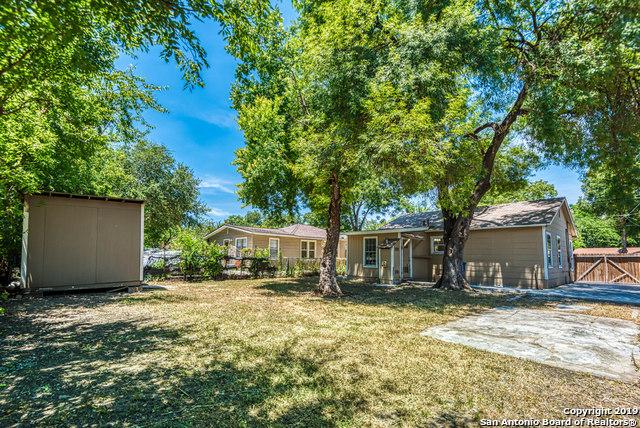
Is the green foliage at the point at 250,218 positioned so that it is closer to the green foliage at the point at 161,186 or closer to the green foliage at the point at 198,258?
the green foliage at the point at 161,186

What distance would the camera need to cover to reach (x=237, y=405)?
300 centimetres

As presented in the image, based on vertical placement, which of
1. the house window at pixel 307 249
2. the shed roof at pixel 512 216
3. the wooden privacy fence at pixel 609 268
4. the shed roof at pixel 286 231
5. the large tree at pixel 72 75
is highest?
the large tree at pixel 72 75

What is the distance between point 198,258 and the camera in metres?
15.1

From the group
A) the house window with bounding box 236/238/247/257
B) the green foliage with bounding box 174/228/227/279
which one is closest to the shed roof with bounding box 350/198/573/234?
the green foliage with bounding box 174/228/227/279

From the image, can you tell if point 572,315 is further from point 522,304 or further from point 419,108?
point 419,108

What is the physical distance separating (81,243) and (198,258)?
5.48 m

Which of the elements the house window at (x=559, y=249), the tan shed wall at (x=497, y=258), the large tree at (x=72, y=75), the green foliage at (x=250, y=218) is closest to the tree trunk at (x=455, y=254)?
the tan shed wall at (x=497, y=258)

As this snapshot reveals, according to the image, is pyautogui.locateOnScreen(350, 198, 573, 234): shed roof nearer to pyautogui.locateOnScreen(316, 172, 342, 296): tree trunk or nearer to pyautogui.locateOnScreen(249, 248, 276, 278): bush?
pyautogui.locateOnScreen(316, 172, 342, 296): tree trunk

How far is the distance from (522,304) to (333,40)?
9262mm

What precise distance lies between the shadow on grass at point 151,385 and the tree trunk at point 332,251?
19.5 ft

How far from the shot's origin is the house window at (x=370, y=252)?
16.3 meters

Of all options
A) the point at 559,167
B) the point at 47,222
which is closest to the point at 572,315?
the point at 559,167

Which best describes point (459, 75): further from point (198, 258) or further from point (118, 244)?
point (198, 258)

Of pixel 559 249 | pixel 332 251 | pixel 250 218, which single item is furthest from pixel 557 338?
pixel 250 218
